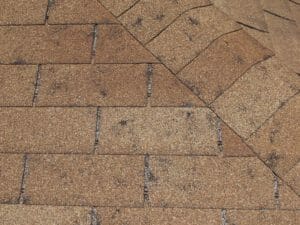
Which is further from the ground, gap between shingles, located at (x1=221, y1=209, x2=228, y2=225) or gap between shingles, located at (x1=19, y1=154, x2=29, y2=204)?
gap between shingles, located at (x1=221, y1=209, x2=228, y2=225)

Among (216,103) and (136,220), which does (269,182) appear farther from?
(136,220)

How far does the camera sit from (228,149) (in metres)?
3.22

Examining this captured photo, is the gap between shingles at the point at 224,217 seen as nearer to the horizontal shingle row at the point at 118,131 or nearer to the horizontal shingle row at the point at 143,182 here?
the horizontal shingle row at the point at 143,182

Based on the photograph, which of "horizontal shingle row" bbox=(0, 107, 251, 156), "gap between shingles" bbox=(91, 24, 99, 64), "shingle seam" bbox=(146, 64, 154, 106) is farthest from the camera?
"gap between shingles" bbox=(91, 24, 99, 64)

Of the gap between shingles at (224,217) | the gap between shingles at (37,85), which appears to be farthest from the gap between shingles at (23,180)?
the gap between shingles at (224,217)

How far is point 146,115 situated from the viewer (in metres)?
3.36

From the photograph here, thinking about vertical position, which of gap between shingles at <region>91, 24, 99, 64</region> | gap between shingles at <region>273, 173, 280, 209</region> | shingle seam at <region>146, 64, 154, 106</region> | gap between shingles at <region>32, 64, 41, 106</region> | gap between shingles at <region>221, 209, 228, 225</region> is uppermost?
gap between shingles at <region>91, 24, 99, 64</region>

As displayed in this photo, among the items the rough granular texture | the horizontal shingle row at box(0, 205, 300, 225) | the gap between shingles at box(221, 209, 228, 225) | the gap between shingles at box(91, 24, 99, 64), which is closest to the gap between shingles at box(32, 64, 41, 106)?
the rough granular texture

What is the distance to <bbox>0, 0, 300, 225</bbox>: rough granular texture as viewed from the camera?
10.1 ft

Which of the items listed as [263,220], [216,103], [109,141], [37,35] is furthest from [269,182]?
[37,35]

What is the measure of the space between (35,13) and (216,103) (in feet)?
5.70

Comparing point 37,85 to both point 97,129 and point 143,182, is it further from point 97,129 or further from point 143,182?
point 143,182

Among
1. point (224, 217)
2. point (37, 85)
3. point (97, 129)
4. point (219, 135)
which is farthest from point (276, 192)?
point (37, 85)

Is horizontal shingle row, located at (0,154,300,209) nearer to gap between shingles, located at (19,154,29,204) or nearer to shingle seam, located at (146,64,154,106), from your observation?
gap between shingles, located at (19,154,29,204)
